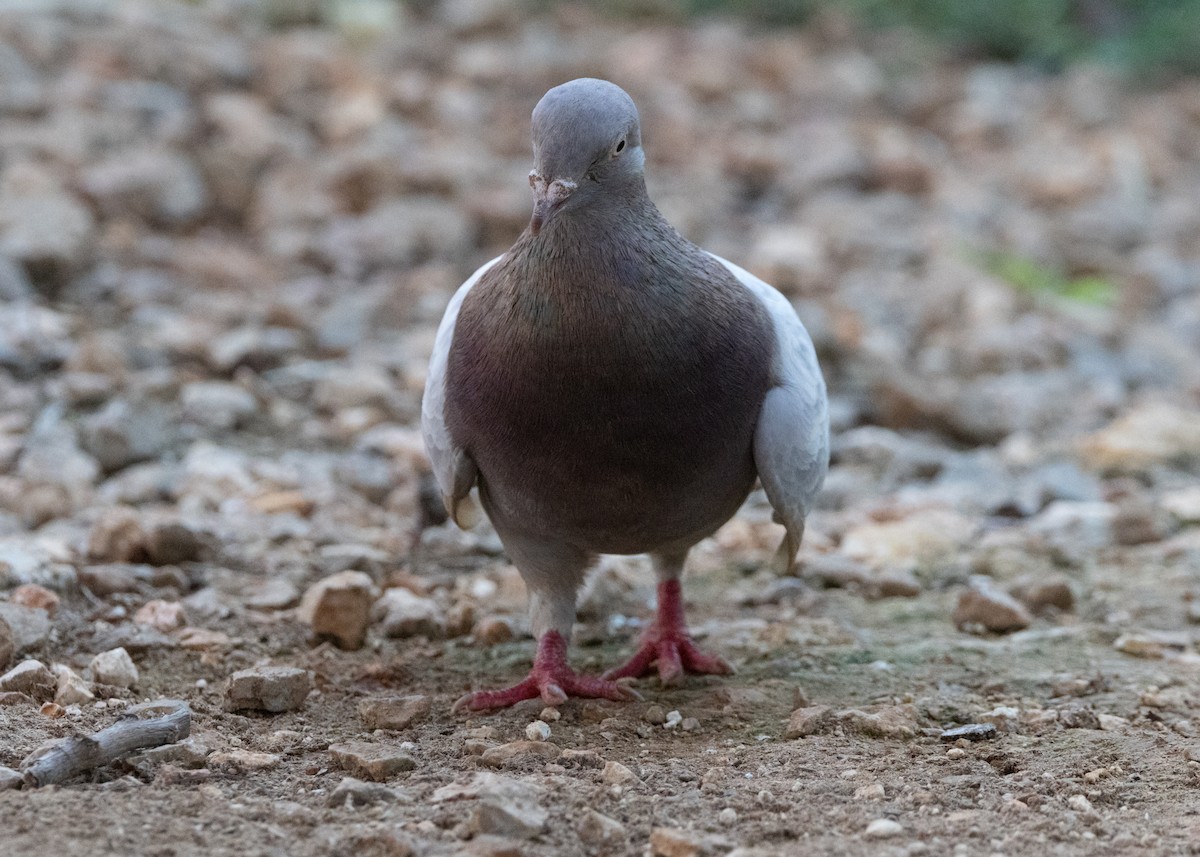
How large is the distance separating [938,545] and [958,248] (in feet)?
14.5

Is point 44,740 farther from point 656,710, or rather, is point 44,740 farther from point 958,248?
point 958,248

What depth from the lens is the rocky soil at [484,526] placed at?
325 cm

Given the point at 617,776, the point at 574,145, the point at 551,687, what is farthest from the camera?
the point at 551,687

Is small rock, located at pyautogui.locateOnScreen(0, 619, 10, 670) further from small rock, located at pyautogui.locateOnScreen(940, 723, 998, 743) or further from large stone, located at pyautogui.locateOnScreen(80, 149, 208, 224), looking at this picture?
large stone, located at pyautogui.locateOnScreen(80, 149, 208, 224)

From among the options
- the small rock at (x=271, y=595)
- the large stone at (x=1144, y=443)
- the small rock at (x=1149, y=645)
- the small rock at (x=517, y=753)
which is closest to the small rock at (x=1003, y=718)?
the small rock at (x=1149, y=645)

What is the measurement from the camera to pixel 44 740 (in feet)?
10.8

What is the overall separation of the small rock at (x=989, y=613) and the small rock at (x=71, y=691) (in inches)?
110

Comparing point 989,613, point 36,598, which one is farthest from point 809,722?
point 36,598

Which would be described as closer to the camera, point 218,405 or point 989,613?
point 989,613

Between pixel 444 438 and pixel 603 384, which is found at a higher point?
pixel 603 384

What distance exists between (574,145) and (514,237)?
17.4 ft

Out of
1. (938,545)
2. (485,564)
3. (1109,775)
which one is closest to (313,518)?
(485,564)

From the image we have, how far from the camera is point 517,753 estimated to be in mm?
3469

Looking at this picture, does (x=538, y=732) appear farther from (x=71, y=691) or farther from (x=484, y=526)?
(x=484, y=526)
